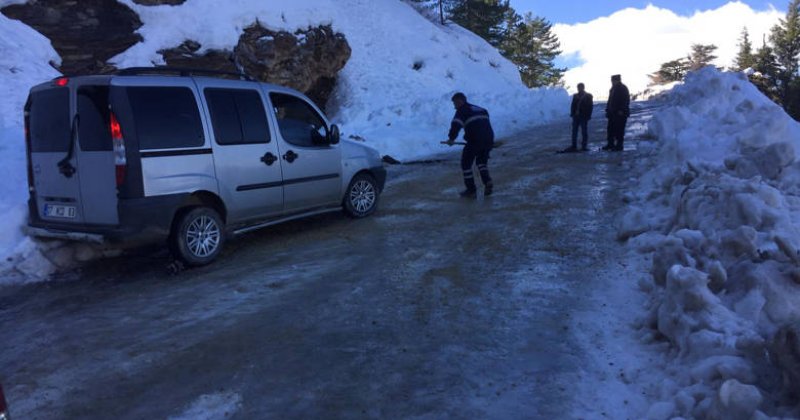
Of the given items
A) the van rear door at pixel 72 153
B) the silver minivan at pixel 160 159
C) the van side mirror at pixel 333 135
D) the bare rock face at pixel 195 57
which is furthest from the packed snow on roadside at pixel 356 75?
the van side mirror at pixel 333 135

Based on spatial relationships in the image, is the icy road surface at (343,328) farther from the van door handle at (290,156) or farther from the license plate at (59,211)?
the van door handle at (290,156)

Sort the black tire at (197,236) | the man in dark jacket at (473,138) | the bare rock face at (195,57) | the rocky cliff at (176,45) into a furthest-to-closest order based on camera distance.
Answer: the bare rock face at (195,57)
the rocky cliff at (176,45)
the man in dark jacket at (473,138)
the black tire at (197,236)

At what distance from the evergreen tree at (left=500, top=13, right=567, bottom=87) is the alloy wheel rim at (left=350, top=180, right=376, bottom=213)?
171 ft

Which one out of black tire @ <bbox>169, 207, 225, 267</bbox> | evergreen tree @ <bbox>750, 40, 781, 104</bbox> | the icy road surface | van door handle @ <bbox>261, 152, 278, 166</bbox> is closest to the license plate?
the icy road surface

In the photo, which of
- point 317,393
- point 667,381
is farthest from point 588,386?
point 317,393

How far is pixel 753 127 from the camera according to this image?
7.72 meters

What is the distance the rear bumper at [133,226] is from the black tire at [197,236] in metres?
0.15

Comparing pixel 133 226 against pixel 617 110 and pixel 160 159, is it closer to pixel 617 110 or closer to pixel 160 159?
pixel 160 159

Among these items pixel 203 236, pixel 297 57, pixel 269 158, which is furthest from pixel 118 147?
pixel 297 57

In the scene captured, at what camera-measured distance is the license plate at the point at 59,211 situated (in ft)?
19.8

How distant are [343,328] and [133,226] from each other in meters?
2.71

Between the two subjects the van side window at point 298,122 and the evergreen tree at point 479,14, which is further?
the evergreen tree at point 479,14

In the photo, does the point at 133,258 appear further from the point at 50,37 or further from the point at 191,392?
the point at 50,37

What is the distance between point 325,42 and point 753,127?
1749 centimetres
